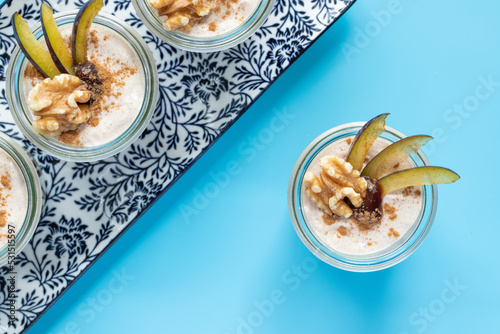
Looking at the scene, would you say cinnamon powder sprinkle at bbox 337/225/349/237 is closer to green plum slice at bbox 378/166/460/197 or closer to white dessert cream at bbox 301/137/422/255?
white dessert cream at bbox 301/137/422/255

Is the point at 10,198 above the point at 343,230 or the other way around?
the other way around

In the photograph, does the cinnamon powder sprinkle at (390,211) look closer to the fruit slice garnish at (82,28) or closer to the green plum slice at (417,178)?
the green plum slice at (417,178)

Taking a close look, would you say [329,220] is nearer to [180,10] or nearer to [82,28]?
[180,10]

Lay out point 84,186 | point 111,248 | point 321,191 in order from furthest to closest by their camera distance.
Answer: point 111,248, point 84,186, point 321,191

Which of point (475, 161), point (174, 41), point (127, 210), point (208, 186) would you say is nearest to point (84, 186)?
point (127, 210)

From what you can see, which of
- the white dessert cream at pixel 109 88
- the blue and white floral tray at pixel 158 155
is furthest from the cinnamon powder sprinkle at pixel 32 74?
the blue and white floral tray at pixel 158 155

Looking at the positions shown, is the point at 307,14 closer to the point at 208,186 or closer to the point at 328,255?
the point at 208,186

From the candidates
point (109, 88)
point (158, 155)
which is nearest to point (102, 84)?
point (109, 88)
